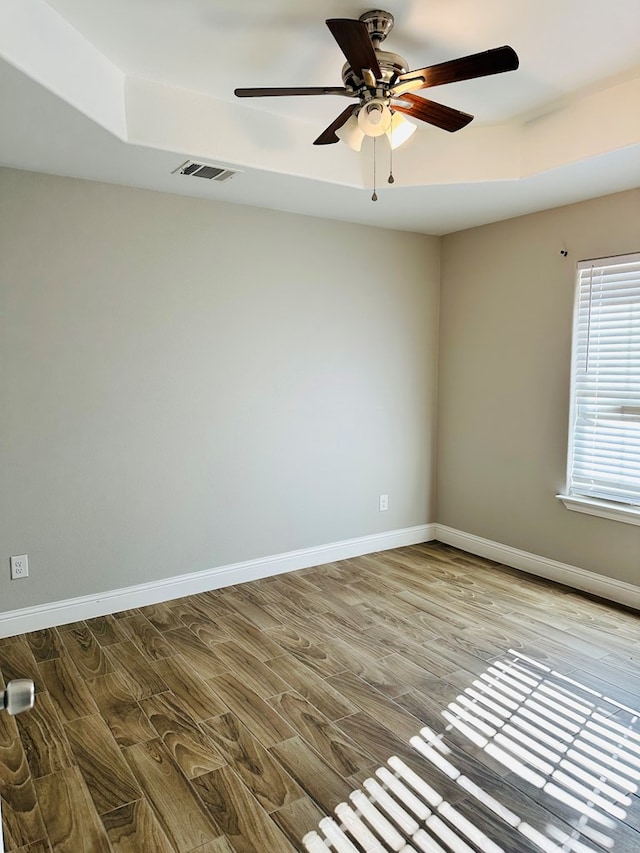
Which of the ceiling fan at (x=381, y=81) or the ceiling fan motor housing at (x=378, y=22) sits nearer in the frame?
the ceiling fan at (x=381, y=81)

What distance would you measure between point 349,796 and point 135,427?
7.31ft

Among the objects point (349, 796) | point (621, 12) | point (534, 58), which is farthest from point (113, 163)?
point (349, 796)

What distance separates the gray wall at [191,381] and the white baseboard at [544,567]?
1.52 ft

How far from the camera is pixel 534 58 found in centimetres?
247

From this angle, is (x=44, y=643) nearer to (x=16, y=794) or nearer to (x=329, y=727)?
(x=16, y=794)

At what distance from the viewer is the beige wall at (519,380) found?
3.57 meters

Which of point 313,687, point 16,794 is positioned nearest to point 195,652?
point 313,687

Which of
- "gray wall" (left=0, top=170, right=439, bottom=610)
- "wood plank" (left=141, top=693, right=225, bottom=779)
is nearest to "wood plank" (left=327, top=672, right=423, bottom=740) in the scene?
"wood plank" (left=141, top=693, right=225, bottom=779)

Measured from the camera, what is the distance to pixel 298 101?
2.85 meters

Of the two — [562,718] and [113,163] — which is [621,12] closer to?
[113,163]

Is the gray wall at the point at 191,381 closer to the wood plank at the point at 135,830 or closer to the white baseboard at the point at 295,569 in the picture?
the white baseboard at the point at 295,569

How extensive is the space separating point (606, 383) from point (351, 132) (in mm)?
2176

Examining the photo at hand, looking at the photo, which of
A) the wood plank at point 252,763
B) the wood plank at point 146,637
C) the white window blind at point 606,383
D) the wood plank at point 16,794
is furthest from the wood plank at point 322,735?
the white window blind at point 606,383

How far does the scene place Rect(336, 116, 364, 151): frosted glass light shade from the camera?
2354mm
